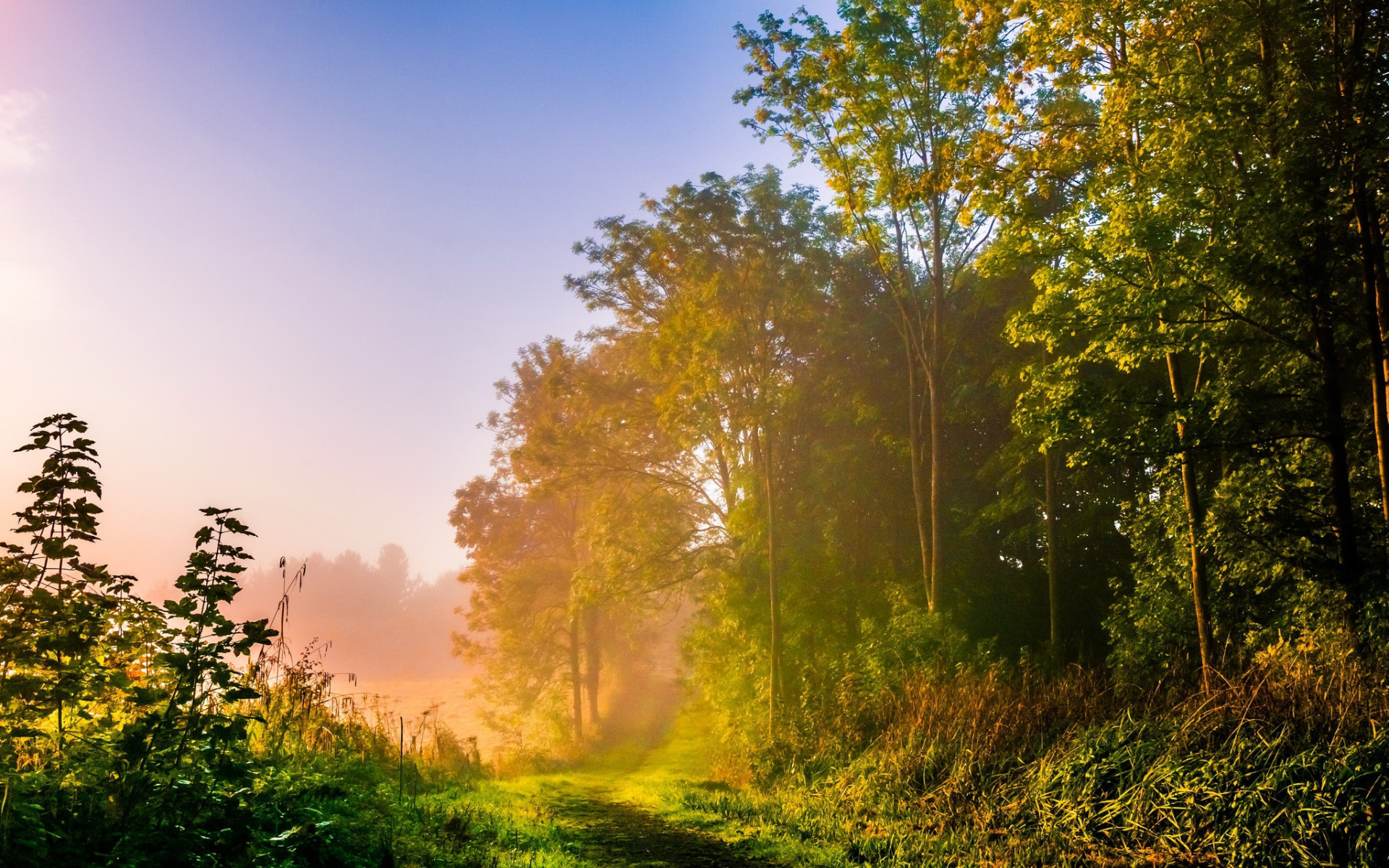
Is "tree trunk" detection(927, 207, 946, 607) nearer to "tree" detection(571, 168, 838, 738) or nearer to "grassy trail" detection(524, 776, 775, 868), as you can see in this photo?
"tree" detection(571, 168, 838, 738)

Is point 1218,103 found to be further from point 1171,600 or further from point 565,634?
point 565,634

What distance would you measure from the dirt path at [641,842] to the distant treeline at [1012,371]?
19.3 feet

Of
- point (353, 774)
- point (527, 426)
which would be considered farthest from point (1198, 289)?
point (527, 426)

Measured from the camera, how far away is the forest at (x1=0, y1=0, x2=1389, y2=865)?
5.00 meters

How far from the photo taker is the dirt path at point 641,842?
7.62 meters

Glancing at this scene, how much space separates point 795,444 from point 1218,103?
16.0 m

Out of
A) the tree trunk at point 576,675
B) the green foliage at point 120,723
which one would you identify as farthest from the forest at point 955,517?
the tree trunk at point 576,675

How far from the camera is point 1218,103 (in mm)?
10953

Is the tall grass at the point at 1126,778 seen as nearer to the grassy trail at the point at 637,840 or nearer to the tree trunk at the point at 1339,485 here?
the grassy trail at the point at 637,840

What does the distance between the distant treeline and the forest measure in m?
0.09

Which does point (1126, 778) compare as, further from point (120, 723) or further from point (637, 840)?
point (120, 723)

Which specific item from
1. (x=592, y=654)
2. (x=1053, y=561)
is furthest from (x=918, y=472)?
(x=592, y=654)

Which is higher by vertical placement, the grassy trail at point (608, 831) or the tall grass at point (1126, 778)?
the tall grass at point (1126, 778)

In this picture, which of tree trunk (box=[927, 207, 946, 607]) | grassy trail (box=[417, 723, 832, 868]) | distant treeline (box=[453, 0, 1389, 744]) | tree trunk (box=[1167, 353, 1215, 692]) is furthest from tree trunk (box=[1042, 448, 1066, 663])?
grassy trail (box=[417, 723, 832, 868])
